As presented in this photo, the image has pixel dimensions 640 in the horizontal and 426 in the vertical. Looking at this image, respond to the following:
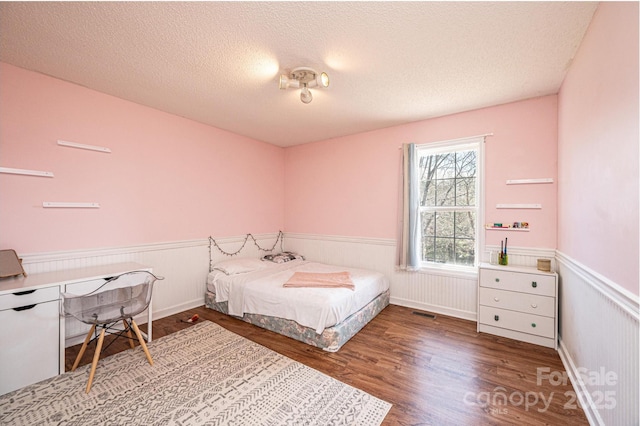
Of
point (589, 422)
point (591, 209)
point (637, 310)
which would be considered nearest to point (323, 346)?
point (589, 422)

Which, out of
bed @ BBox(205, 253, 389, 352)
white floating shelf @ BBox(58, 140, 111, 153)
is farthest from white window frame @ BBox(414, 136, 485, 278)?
white floating shelf @ BBox(58, 140, 111, 153)

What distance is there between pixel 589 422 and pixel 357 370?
1.46 metres

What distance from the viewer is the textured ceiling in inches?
64.2

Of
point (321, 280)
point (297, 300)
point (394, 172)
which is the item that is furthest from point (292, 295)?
point (394, 172)

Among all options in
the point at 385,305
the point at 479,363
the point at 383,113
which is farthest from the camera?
the point at 385,305

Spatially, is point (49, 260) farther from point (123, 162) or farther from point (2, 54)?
point (2, 54)

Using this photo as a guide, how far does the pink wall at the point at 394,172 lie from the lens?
2787 mm

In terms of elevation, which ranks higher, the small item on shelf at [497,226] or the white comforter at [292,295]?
the small item on shelf at [497,226]

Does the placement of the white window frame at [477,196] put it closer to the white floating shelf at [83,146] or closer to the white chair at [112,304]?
the white chair at [112,304]

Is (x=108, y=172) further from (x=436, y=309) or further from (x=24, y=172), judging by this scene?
(x=436, y=309)

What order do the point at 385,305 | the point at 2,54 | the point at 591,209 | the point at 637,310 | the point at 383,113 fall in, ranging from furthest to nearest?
the point at 385,305 → the point at 383,113 → the point at 2,54 → the point at 591,209 → the point at 637,310

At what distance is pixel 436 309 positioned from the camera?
3.40 m

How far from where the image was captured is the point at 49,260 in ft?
7.94

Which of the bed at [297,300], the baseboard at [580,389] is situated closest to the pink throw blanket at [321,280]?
the bed at [297,300]
